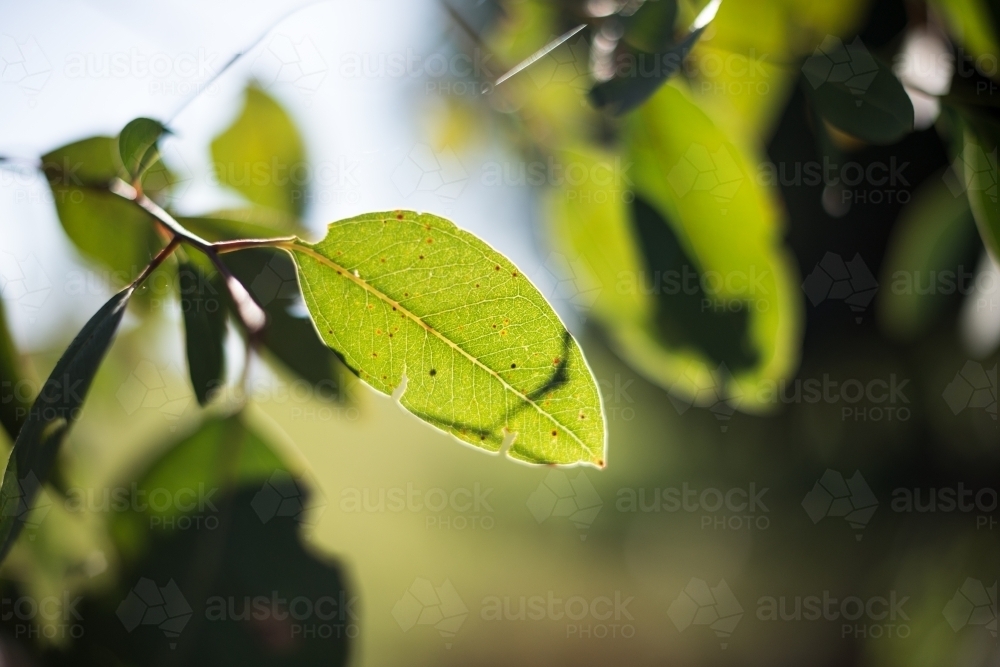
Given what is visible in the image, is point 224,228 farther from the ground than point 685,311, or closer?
farther from the ground

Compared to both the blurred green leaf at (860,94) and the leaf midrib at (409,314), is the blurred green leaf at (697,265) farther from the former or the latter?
the leaf midrib at (409,314)

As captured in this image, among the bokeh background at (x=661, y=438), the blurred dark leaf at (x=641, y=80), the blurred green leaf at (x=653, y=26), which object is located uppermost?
the blurred green leaf at (x=653, y=26)

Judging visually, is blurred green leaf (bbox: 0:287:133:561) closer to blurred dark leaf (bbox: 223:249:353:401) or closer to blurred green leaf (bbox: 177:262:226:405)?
blurred green leaf (bbox: 177:262:226:405)

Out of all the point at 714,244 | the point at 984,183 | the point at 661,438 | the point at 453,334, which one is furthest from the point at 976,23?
the point at 661,438

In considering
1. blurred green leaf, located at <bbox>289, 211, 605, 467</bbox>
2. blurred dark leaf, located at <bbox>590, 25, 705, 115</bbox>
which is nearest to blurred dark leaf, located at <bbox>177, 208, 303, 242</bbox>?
blurred green leaf, located at <bbox>289, 211, 605, 467</bbox>

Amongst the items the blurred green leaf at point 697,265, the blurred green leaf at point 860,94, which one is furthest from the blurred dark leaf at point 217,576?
the blurred green leaf at point 860,94

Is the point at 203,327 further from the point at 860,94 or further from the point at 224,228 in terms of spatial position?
the point at 860,94
